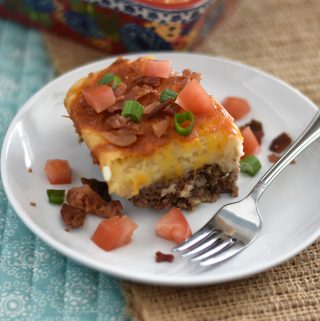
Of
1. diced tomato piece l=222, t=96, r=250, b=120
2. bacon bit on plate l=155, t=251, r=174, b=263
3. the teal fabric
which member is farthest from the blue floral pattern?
bacon bit on plate l=155, t=251, r=174, b=263

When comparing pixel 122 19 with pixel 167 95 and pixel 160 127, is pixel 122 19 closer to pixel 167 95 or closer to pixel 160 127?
pixel 167 95

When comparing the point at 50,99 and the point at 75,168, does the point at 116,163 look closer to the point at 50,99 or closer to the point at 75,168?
the point at 75,168

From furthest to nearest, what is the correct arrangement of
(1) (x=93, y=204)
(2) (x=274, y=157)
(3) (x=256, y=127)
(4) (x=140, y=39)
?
(4) (x=140, y=39)
(3) (x=256, y=127)
(2) (x=274, y=157)
(1) (x=93, y=204)

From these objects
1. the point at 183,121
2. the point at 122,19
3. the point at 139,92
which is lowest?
the point at 122,19

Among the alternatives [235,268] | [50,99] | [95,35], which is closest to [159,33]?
[95,35]

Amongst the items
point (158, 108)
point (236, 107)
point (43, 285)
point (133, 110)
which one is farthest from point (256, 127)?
point (43, 285)

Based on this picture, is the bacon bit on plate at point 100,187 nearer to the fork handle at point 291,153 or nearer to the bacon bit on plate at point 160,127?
the bacon bit on plate at point 160,127
